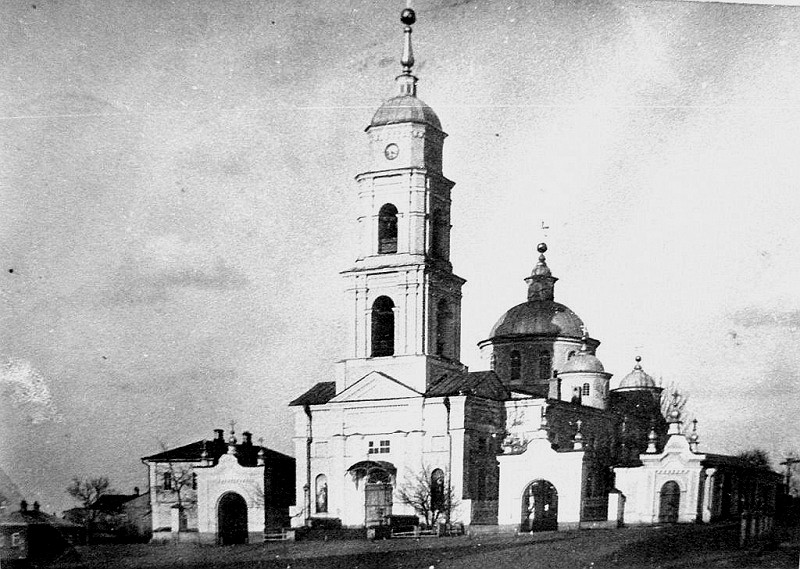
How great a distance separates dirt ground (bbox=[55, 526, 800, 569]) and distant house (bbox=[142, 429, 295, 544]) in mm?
117

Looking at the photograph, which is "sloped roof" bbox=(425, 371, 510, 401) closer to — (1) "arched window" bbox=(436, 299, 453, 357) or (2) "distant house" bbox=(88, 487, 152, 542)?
(1) "arched window" bbox=(436, 299, 453, 357)

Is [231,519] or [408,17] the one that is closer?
[408,17]

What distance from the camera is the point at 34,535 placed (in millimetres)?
8070

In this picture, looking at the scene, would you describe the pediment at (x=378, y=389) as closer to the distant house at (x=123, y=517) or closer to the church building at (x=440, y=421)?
the church building at (x=440, y=421)

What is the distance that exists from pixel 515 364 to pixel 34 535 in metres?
4.71

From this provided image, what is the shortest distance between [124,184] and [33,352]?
40.5 inches

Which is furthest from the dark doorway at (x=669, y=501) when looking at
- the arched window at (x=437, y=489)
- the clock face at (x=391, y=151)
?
the clock face at (x=391, y=151)

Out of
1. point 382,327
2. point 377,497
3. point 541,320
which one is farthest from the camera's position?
point 541,320

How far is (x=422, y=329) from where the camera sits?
365 inches

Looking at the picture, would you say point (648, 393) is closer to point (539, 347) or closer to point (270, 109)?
point (270, 109)

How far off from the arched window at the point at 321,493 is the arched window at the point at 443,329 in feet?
3.42

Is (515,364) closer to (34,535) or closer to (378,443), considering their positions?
(378,443)

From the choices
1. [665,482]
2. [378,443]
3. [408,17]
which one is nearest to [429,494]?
[378,443]

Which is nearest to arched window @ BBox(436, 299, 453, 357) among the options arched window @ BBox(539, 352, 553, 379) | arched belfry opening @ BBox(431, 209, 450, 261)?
arched belfry opening @ BBox(431, 209, 450, 261)
